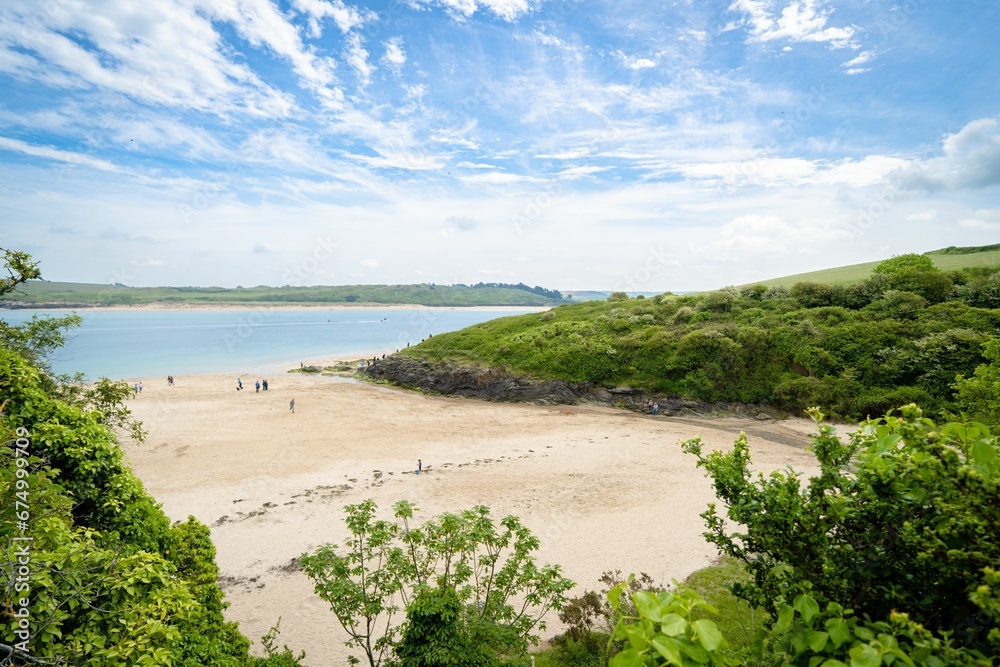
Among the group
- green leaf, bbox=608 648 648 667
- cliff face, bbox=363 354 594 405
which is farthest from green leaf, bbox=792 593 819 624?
cliff face, bbox=363 354 594 405

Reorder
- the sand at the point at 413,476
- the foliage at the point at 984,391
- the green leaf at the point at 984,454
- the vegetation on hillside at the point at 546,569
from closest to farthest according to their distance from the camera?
the vegetation on hillside at the point at 546,569, the green leaf at the point at 984,454, the foliage at the point at 984,391, the sand at the point at 413,476

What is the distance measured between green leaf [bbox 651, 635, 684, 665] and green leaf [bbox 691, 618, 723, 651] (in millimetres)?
132

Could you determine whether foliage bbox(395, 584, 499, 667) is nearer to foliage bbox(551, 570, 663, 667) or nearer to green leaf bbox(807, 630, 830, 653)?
foliage bbox(551, 570, 663, 667)

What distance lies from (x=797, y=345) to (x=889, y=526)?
41477 mm

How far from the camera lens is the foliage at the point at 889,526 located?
2625 millimetres

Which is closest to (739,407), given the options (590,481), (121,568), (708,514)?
(590,481)

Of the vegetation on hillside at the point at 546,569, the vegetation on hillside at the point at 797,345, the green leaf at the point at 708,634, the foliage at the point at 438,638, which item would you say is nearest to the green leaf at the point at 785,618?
the vegetation on hillside at the point at 546,569

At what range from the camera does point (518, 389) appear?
4375 cm

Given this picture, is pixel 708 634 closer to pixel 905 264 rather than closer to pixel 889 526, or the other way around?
pixel 889 526

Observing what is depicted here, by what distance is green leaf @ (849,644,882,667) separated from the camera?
2068 mm

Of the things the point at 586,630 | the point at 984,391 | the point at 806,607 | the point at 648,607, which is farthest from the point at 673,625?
the point at 984,391

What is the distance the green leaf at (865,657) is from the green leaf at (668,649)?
0.84 m

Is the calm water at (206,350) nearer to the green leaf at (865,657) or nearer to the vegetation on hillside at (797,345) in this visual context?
the vegetation on hillside at (797,345)

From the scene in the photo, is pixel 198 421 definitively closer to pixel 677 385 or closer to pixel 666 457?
pixel 666 457
